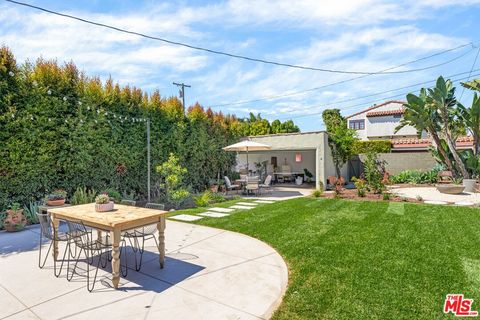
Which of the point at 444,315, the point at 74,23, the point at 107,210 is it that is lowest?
the point at 444,315

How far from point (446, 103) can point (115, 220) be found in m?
16.8

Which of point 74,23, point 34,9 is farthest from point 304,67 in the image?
point 34,9

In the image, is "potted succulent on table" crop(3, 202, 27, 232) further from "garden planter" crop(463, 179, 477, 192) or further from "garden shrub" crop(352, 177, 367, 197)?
"garden planter" crop(463, 179, 477, 192)

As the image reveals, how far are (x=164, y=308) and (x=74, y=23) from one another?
8.19 m

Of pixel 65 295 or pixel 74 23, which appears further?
pixel 74 23

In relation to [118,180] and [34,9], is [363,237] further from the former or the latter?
[34,9]

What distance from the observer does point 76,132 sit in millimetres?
9672

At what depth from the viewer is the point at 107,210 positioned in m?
4.94

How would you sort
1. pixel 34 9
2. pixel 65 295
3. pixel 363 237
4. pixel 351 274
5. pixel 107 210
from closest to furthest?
pixel 65 295, pixel 351 274, pixel 107 210, pixel 363 237, pixel 34 9

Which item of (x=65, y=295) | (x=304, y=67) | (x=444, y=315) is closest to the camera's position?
(x=444, y=315)

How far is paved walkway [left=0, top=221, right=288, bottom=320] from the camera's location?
332 centimetres

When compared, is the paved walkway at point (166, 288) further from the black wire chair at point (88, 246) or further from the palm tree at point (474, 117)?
the palm tree at point (474, 117)

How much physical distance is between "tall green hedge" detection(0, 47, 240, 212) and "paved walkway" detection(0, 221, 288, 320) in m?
3.80

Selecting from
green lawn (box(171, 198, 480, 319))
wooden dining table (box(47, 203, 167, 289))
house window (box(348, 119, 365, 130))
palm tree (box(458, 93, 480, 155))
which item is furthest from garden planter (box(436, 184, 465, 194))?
house window (box(348, 119, 365, 130))
